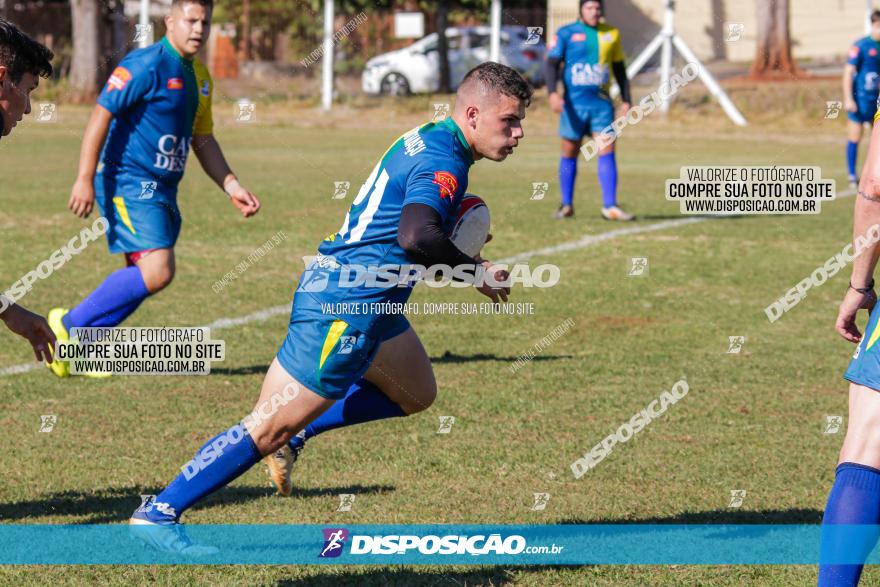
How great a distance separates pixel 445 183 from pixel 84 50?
103 ft

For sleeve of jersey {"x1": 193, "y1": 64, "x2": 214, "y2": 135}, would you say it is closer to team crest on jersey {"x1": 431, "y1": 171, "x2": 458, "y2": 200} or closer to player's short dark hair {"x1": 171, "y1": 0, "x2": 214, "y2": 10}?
player's short dark hair {"x1": 171, "y1": 0, "x2": 214, "y2": 10}

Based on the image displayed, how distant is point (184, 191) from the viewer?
16719 mm

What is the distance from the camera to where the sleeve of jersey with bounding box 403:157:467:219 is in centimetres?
407

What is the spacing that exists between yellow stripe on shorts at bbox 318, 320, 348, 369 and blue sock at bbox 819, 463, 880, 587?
1662mm

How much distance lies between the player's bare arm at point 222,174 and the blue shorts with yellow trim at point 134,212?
317 mm

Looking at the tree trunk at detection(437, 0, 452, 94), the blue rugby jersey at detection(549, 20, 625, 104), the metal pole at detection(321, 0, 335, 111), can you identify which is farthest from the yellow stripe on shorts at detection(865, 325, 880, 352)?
the tree trunk at detection(437, 0, 452, 94)

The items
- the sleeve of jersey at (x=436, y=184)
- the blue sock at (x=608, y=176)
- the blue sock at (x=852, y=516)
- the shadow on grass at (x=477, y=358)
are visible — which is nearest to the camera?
the blue sock at (x=852, y=516)

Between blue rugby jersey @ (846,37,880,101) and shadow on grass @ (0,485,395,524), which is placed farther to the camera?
blue rugby jersey @ (846,37,880,101)

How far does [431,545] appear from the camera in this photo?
15.3ft

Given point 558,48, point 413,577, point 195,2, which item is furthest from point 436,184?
point 558,48

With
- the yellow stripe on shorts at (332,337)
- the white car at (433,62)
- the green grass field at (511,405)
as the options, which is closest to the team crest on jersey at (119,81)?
the green grass field at (511,405)

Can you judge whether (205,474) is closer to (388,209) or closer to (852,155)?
(388,209)

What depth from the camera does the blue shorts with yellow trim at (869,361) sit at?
142 inches

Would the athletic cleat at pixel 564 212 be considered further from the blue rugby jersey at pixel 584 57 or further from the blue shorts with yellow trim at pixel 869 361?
the blue shorts with yellow trim at pixel 869 361
